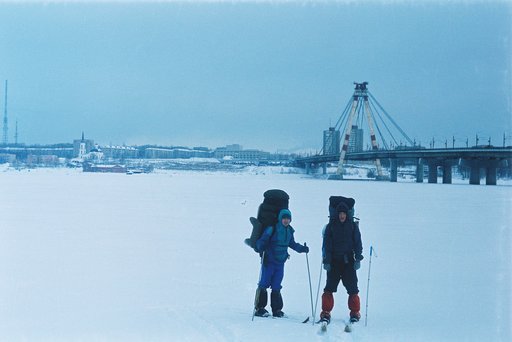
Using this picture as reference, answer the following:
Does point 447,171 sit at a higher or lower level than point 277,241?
higher

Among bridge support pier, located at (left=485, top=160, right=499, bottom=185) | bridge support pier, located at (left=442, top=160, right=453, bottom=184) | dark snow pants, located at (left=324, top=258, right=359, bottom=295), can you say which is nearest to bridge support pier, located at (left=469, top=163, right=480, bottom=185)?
bridge support pier, located at (left=485, top=160, right=499, bottom=185)

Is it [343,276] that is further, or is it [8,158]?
[8,158]

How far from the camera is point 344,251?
6258 mm

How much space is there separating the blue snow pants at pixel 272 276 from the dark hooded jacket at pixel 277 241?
4.1 inches

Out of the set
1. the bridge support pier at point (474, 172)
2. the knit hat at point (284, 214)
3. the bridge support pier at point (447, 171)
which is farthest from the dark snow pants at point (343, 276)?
the bridge support pier at point (447, 171)

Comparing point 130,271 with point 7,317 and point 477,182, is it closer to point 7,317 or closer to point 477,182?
point 7,317

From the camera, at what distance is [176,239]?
40.0 feet

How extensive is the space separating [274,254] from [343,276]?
0.74 metres

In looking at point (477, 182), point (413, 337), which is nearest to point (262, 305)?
point (413, 337)

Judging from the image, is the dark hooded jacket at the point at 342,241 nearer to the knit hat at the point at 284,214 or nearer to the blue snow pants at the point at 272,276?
the knit hat at the point at 284,214

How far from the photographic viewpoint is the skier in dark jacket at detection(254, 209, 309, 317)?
639 cm

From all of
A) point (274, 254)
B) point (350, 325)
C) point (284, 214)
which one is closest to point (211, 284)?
point (274, 254)

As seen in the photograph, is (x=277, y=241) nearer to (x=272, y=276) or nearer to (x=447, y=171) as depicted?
(x=272, y=276)

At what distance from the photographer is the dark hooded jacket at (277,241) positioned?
639 cm
